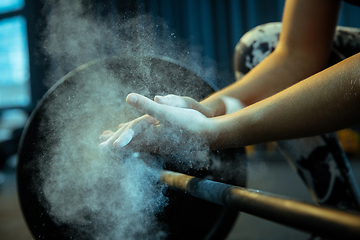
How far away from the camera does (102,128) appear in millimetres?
497

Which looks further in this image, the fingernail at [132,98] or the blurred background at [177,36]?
the blurred background at [177,36]

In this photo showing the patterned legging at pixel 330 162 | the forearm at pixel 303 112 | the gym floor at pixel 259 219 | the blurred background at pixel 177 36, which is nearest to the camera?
the forearm at pixel 303 112

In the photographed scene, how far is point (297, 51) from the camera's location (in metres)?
0.61

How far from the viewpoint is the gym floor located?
0.79 meters

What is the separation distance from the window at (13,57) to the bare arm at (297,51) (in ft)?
9.30

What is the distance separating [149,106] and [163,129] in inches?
1.9

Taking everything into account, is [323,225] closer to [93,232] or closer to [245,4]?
[93,232]

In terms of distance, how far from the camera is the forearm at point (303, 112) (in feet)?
1.03

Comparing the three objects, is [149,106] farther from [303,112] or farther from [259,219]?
[259,219]

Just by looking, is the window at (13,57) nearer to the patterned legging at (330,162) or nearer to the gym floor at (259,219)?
the gym floor at (259,219)

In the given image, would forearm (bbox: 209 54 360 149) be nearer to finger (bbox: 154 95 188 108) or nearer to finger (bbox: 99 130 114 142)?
finger (bbox: 154 95 188 108)

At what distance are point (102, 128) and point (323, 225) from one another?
38 cm

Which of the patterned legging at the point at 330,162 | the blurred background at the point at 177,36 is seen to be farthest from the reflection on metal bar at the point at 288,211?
the blurred background at the point at 177,36

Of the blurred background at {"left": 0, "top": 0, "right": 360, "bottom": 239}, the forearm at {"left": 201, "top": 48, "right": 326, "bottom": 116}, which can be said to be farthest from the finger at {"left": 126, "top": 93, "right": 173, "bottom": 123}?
the blurred background at {"left": 0, "top": 0, "right": 360, "bottom": 239}
